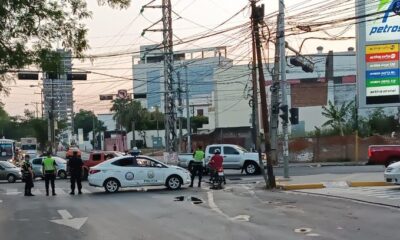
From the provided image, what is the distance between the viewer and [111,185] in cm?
2380

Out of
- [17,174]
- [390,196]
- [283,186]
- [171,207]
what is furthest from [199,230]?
[17,174]

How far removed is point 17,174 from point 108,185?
1498 cm

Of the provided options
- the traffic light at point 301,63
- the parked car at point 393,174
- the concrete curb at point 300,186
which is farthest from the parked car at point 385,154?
the parked car at point 393,174

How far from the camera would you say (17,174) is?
3669cm

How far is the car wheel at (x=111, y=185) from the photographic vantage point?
77.9 feet

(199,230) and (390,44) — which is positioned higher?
(390,44)

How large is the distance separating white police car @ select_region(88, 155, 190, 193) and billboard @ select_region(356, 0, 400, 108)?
18586 millimetres

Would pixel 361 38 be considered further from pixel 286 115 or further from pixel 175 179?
pixel 175 179

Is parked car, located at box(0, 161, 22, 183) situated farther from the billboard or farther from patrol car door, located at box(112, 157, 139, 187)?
the billboard

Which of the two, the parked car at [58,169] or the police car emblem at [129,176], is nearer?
the police car emblem at [129,176]

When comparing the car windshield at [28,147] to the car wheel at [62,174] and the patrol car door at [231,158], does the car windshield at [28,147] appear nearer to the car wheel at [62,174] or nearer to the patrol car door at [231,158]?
the car wheel at [62,174]

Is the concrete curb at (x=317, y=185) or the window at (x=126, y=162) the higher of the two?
the window at (x=126, y=162)

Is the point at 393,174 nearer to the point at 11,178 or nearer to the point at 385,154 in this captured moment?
the point at 385,154

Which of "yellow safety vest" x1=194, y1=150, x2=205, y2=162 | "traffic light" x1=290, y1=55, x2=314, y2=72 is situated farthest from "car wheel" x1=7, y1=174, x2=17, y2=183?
"traffic light" x1=290, y1=55, x2=314, y2=72
